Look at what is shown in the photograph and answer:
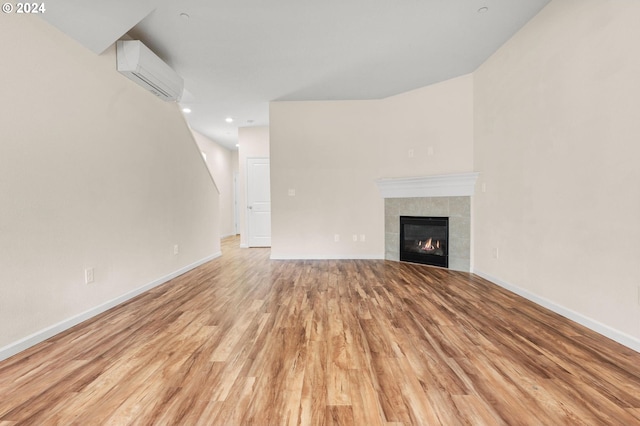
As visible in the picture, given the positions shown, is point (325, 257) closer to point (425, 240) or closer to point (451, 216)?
point (425, 240)

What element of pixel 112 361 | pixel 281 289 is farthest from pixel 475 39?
pixel 112 361

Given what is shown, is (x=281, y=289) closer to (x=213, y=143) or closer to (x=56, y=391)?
(x=56, y=391)

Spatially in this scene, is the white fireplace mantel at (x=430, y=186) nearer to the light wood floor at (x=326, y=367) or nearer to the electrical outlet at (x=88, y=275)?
the light wood floor at (x=326, y=367)

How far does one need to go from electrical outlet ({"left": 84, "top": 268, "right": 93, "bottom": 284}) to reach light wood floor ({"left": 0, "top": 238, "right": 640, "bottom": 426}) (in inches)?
12.8

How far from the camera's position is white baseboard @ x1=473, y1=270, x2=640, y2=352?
169 cm

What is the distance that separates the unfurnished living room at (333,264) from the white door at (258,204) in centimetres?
187

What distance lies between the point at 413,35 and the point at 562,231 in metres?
2.26

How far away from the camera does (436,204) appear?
152 inches

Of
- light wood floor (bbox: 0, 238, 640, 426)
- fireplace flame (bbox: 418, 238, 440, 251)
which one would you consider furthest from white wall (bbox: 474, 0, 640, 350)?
fireplace flame (bbox: 418, 238, 440, 251)

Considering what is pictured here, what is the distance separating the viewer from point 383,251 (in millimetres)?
4465

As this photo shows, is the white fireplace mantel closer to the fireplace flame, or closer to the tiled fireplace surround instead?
the tiled fireplace surround

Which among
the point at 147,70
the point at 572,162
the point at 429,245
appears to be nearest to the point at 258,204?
the point at 147,70

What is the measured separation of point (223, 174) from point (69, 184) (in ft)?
19.7

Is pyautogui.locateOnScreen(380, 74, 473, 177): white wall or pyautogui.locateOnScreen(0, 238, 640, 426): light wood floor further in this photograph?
pyautogui.locateOnScreen(380, 74, 473, 177): white wall
